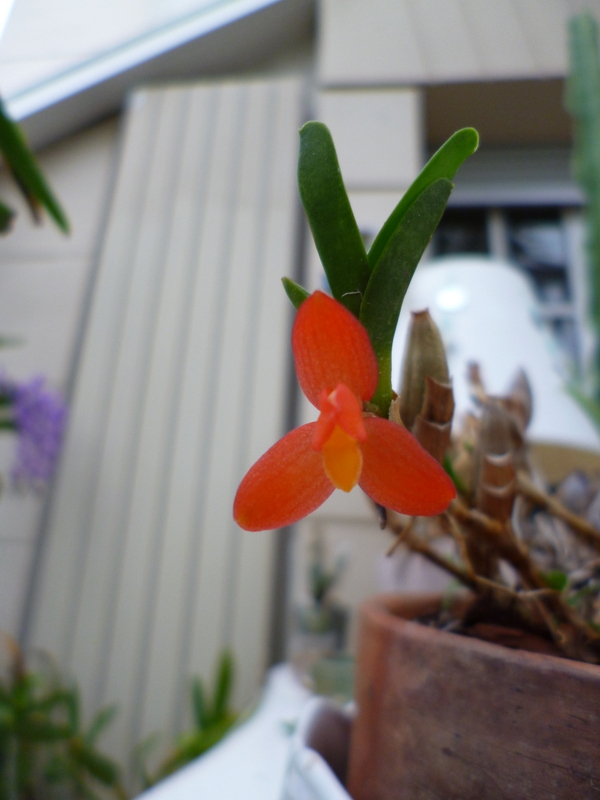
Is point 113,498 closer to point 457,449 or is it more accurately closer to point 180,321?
point 180,321

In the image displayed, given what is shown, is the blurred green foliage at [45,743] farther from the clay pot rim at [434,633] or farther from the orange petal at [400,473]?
the orange petal at [400,473]

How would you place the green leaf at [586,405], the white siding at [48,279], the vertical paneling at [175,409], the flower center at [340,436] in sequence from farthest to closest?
the white siding at [48,279], the vertical paneling at [175,409], the green leaf at [586,405], the flower center at [340,436]

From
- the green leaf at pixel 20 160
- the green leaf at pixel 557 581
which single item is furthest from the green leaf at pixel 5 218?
the green leaf at pixel 557 581

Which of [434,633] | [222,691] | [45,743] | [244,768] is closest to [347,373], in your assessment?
[434,633]

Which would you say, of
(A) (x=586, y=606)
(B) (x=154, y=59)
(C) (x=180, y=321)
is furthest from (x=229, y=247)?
(A) (x=586, y=606)

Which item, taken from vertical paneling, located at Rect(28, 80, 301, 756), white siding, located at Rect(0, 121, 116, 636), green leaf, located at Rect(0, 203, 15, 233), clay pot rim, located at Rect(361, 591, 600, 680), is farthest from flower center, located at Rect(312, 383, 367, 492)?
white siding, located at Rect(0, 121, 116, 636)

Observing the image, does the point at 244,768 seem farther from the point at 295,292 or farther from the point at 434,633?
the point at 295,292
